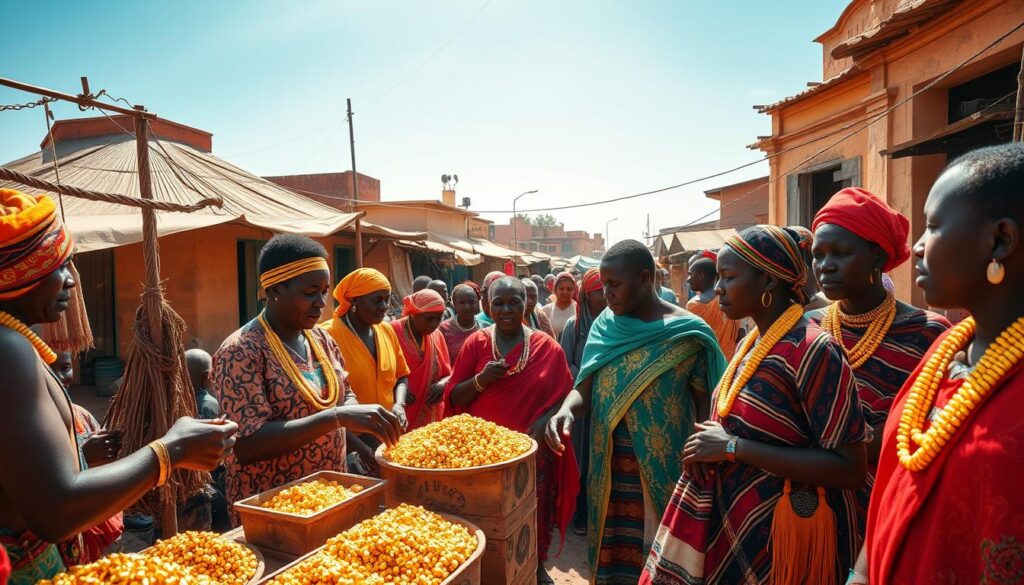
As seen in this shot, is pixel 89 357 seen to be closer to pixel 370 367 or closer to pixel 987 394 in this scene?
pixel 370 367

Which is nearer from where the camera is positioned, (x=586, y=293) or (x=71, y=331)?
(x=71, y=331)

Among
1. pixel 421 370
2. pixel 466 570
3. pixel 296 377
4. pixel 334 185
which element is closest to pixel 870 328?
pixel 466 570

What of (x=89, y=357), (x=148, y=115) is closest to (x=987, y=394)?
(x=148, y=115)

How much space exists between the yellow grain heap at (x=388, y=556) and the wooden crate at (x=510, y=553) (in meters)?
0.27

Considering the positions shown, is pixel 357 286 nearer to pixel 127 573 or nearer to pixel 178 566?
pixel 178 566

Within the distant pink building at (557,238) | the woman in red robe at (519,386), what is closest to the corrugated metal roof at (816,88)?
the woman in red robe at (519,386)

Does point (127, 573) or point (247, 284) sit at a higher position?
point (247, 284)

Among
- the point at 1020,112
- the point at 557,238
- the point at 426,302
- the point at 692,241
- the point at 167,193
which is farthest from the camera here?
the point at 557,238

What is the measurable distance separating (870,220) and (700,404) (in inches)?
51.6

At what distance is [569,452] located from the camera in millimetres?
3699

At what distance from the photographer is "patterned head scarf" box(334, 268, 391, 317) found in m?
4.08

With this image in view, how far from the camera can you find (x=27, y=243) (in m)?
1.53

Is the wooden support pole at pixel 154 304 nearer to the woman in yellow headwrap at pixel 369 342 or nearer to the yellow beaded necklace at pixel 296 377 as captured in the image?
the yellow beaded necklace at pixel 296 377

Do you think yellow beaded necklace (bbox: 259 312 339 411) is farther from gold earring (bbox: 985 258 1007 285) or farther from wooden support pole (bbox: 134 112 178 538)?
gold earring (bbox: 985 258 1007 285)
